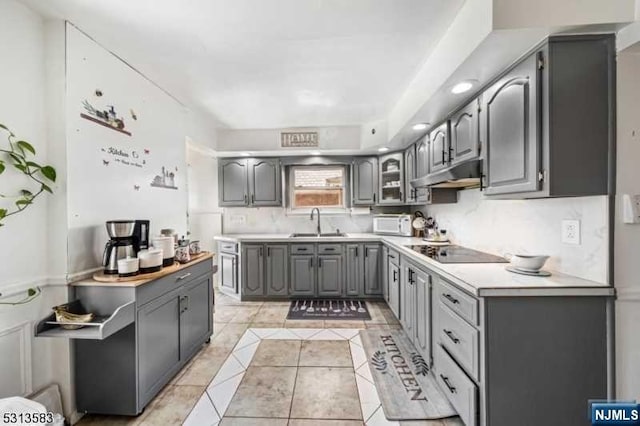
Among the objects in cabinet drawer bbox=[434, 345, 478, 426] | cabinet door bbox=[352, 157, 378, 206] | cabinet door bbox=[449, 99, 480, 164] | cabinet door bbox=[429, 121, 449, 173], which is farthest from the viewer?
cabinet door bbox=[352, 157, 378, 206]

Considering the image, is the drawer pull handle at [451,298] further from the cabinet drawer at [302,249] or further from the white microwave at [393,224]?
the cabinet drawer at [302,249]

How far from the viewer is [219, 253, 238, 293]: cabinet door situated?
12.7 ft

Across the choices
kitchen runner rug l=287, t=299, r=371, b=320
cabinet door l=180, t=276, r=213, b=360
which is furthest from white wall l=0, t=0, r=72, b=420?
kitchen runner rug l=287, t=299, r=371, b=320

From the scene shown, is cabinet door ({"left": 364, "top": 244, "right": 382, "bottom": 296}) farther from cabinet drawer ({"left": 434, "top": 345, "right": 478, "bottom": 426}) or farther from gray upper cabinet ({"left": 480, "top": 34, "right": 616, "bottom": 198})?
gray upper cabinet ({"left": 480, "top": 34, "right": 616, "bottom": 198})

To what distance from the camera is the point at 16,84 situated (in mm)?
1466

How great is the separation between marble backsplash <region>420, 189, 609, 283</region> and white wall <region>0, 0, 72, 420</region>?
3.00m

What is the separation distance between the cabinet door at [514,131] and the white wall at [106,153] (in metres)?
2.65

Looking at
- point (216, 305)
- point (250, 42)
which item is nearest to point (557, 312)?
point (250, 42)

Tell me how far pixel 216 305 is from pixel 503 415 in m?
3.35

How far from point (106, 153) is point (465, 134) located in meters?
2.68

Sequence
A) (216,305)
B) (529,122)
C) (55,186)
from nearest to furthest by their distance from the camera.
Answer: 1. (529,122)
2. (55,186)
3. (216,305)

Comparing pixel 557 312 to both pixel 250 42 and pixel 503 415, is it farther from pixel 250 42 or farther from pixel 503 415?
pixel 250 42

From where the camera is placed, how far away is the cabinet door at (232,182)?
4094 mm

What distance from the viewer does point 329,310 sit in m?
3.46
